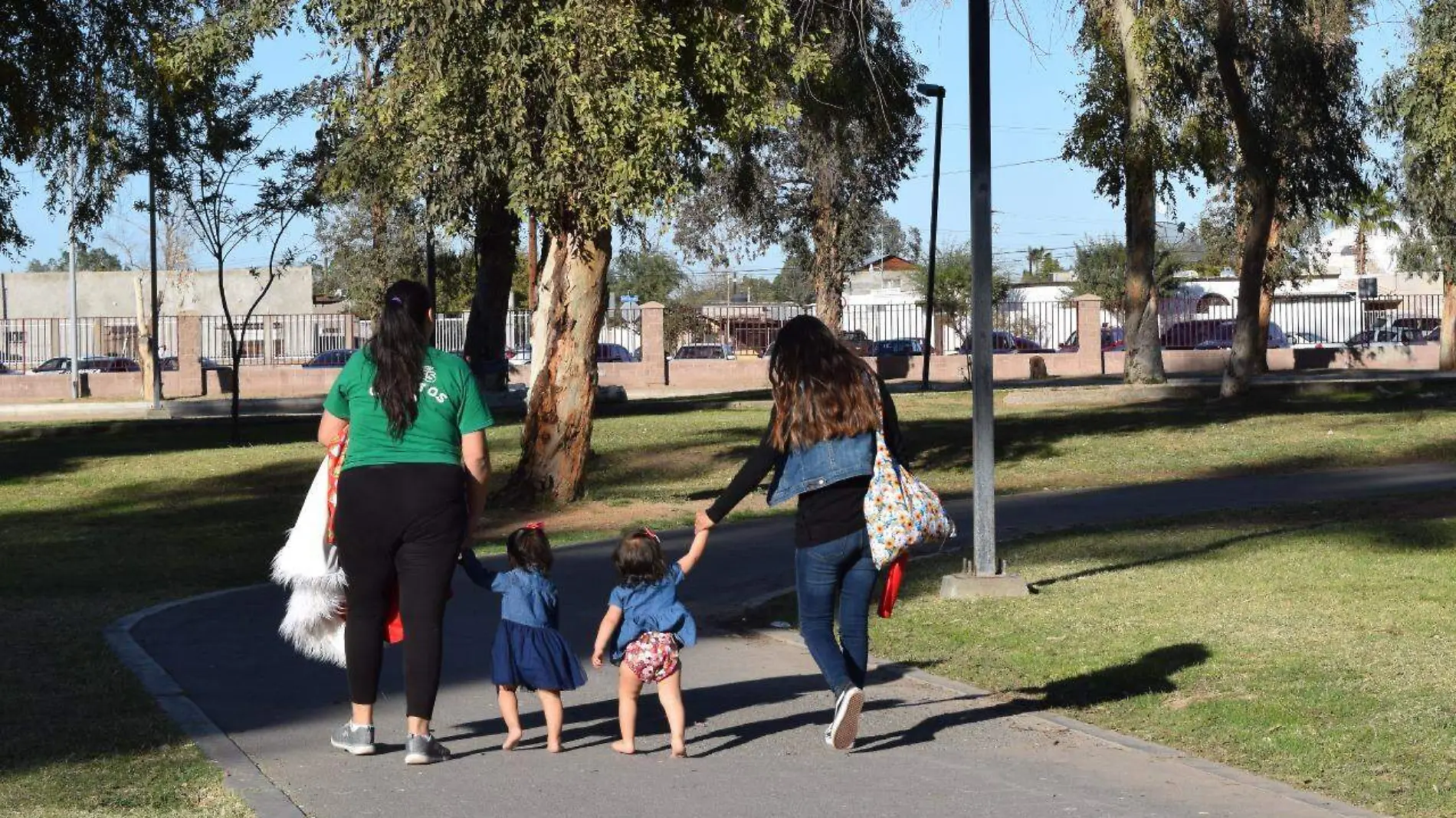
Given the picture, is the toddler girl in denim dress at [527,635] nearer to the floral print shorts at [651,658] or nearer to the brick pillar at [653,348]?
the floral print shorts at [651,658]

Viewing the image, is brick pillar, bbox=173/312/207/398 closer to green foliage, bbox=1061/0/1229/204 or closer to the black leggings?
Answer: green foliage, bbox=1061/0/1229/204

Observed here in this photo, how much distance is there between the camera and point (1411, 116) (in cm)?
2028

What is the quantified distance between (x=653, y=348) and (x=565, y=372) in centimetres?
2992

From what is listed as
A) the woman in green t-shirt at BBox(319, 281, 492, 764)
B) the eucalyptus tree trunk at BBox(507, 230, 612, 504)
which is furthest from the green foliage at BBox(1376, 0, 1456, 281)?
the woman in green t-shirt at BBox(319, 281, 492, 764)

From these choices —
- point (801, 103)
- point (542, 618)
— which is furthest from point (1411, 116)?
Answer: point (542, 618)

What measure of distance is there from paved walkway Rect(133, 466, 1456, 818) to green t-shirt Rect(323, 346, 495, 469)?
1.16 metres

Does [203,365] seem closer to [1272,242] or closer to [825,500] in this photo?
[1272,242]

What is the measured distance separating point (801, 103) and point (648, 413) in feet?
28.9

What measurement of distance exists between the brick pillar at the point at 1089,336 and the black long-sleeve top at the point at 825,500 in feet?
138

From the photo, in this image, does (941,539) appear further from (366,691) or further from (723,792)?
(366,691)

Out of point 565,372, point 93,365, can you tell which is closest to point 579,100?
point 565,372

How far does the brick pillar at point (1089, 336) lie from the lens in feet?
156

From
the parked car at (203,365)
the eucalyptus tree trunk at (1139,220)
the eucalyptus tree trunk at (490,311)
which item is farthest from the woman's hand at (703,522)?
the parked car at (203,365)

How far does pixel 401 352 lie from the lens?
6105mm
